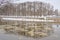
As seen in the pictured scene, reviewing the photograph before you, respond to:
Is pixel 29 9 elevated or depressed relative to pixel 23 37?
elevated

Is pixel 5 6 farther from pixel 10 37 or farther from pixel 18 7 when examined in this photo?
pixel 10 37

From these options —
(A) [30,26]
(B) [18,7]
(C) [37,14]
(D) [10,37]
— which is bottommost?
(D) [10,37]

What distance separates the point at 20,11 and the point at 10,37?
14.7 inches

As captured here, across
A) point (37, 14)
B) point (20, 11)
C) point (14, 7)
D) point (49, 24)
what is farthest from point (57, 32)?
point (14, 7)

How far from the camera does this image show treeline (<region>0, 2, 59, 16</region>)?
1.49m

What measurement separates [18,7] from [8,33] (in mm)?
378

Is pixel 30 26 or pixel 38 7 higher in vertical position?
pixel 38 7

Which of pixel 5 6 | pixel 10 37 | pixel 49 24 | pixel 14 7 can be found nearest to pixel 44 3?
pixel 49 24

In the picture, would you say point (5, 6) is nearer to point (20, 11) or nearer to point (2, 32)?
point (20, 11)

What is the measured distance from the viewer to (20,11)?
151cm

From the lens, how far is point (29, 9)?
1.51 metres

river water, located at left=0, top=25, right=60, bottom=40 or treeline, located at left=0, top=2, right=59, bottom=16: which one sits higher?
treeline, located at left=0, top=2, right=59, bottom=16

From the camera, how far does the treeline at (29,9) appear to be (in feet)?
4.90

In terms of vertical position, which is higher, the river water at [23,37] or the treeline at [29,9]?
the treeline at [29,9]
